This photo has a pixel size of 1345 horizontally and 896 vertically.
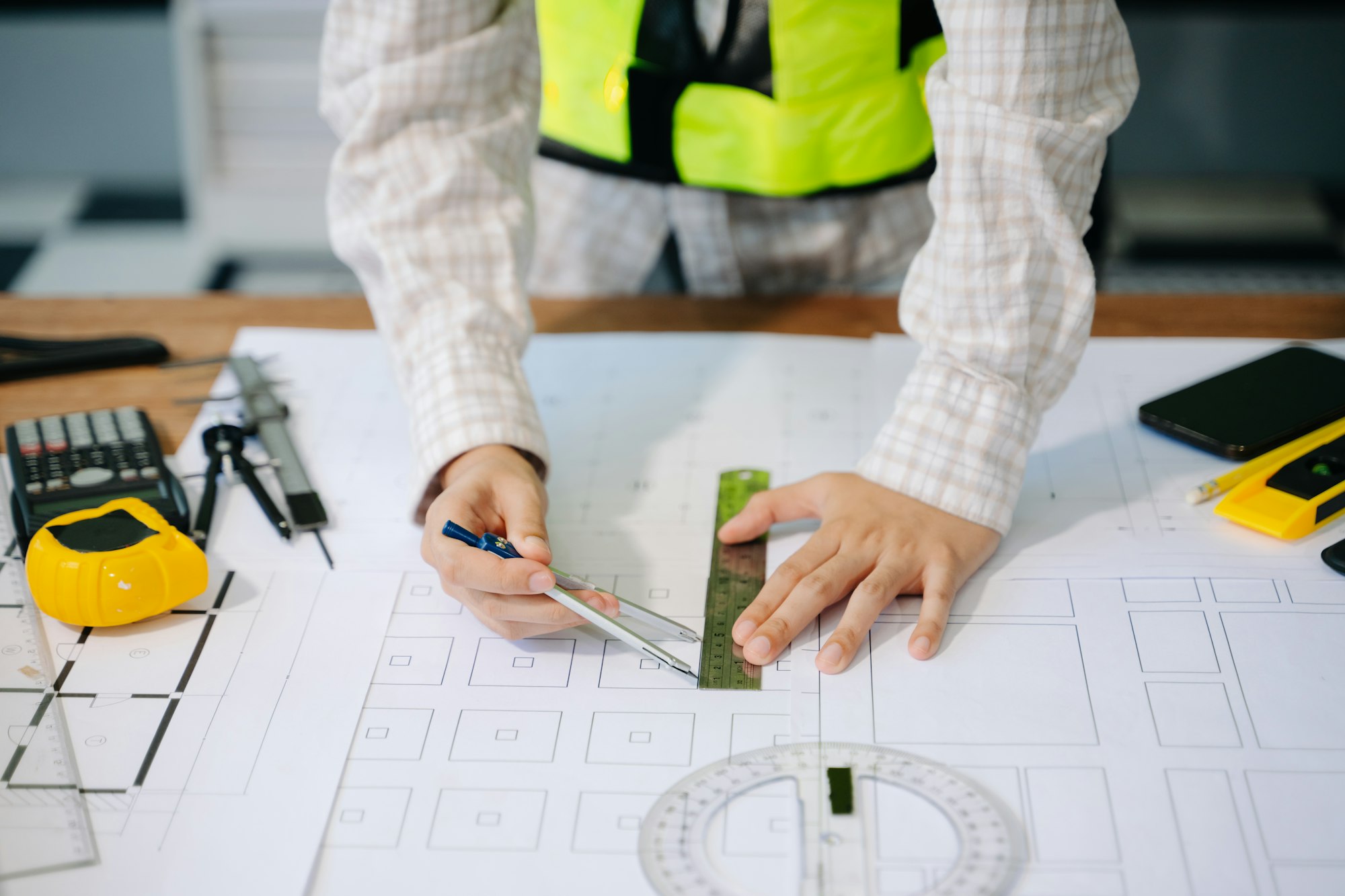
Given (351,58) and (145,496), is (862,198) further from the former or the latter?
(145,496)

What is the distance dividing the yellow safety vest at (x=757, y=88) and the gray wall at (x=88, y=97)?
1.93m

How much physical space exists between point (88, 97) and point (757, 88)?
7.51ft

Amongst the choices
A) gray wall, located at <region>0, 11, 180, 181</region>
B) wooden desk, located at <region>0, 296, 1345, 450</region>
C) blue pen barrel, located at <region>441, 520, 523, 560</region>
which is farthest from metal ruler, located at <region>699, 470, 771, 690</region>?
gray wall, located at <region>0, 11, 180, 181</region>

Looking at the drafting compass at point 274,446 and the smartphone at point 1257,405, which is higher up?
the smartphone at point 1257,405

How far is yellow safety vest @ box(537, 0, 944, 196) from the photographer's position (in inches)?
38.8

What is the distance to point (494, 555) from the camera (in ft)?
2.44

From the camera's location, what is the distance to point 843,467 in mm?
922

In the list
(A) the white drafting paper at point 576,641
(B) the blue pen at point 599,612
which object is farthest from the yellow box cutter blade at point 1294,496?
(B) the blue pen at point 599,612

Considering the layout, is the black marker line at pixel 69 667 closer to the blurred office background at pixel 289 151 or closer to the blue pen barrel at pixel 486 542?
the blue pen barrel at pixel 486 542

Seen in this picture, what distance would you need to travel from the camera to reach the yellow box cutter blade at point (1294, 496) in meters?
0.81

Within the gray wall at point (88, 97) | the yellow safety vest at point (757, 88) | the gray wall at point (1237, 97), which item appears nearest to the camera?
the yellow safety vest at point (757, 88)

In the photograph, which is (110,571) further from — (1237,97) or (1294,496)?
(1237,97)

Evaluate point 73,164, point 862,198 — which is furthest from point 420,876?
point 73,164

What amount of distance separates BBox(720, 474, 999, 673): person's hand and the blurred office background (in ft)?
5.04
